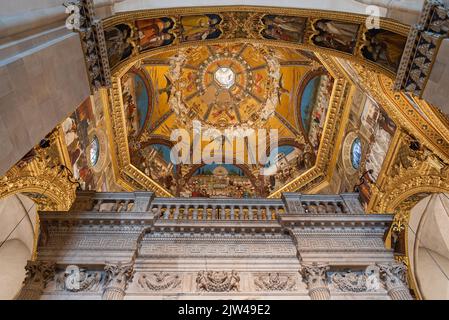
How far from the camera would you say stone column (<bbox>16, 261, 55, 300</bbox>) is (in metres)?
5.73

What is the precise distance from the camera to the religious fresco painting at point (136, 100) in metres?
13.7

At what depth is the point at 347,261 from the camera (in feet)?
21.2

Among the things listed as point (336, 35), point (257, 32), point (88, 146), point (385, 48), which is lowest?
point (385, 48)

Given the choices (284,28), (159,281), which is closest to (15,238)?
(159,281)

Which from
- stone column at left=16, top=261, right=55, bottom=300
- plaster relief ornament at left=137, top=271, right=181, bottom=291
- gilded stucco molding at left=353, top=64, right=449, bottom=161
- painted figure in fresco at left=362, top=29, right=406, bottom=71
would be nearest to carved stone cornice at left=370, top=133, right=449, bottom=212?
gilded stucco molding at left=353, top=64, right=449, bottom=161

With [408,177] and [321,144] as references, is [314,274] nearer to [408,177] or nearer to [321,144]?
[408,177]

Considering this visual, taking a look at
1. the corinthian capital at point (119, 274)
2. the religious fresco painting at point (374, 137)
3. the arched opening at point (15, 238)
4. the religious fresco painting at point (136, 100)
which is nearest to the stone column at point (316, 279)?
the corinthian capital at point (119, 274)

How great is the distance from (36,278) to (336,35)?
8381 millimetres

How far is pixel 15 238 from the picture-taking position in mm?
10594

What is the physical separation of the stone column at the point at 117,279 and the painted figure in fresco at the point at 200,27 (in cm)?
590

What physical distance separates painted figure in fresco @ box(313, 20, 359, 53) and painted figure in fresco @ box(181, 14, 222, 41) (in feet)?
8.50

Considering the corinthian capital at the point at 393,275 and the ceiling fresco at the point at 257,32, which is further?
the ceiling fresco at the point at 257,32

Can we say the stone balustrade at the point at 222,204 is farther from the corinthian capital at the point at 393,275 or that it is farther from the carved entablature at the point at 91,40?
the carved entablature at the point at 91,40

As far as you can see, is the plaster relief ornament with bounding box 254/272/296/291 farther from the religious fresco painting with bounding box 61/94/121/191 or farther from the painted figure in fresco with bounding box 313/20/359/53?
the religious fresco painting with bounding box 61/94/121/191
